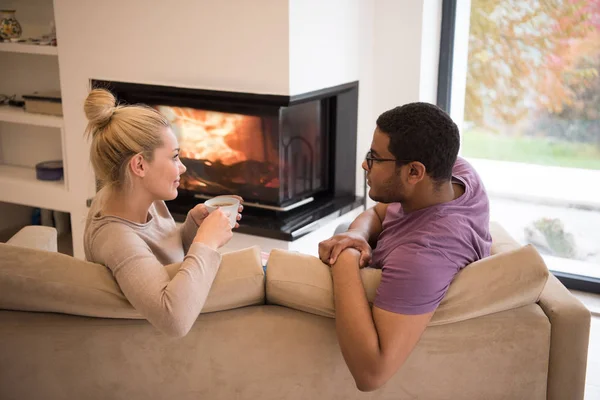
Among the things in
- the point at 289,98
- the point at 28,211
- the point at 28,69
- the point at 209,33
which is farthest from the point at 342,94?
the point at 28,211

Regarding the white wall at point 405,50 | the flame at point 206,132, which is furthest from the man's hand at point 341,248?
the white wall at point 405,50

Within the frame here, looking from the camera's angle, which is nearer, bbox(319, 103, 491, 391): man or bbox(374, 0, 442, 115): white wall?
bbox(319, 103, 491, 391): man

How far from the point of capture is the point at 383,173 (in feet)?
6.05

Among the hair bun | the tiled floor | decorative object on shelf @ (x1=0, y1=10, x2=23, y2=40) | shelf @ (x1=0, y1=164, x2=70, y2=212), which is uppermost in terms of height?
decorative object on shelf @ (x1=0, y1=10, x2=23, y2=40)

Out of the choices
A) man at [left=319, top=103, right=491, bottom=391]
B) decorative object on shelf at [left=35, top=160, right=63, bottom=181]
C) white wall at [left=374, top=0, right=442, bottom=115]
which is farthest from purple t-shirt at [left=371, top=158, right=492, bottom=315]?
decorative object on shelf at [left=35, top=160, right=63, bottom=181]

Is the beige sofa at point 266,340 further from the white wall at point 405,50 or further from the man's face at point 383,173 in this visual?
the white wall at point 405,50

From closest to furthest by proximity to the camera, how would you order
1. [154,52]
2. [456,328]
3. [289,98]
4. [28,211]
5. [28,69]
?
1. [456,328]
2. [289,98]
3. [154,52]
4. [28,69]
5. [28,211]

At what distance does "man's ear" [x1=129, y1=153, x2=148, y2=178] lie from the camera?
6.42ft

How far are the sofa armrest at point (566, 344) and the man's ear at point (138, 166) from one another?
1080 millimetres

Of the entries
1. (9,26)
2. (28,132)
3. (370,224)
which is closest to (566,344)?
(370,224)

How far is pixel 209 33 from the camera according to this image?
11.0 feet

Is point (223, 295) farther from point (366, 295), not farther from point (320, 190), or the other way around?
point (320, 190)

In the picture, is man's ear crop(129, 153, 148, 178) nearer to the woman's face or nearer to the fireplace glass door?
the woman's face

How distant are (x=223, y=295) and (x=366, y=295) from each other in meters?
0.34
